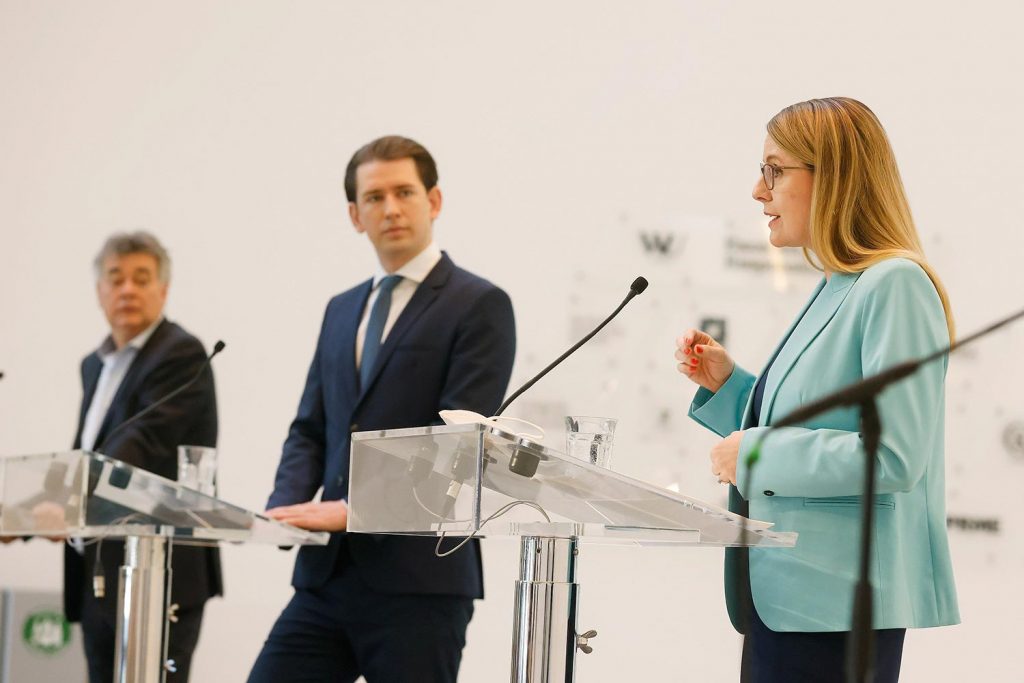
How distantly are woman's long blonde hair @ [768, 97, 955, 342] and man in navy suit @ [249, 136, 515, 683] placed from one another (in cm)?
99

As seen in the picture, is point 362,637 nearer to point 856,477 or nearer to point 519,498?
point 519,498

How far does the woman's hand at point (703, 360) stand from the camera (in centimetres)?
225

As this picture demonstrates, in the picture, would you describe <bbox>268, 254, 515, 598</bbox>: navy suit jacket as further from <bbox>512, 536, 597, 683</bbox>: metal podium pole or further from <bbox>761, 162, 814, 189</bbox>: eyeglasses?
<bbox>761, 162, 814, 189</bbox>: eyeglasses

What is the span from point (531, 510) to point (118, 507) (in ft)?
3.42

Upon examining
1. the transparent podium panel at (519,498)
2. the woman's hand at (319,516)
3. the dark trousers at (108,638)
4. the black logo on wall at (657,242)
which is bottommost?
the dark trousers at (108,638)

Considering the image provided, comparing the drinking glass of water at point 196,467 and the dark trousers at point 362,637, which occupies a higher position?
the drinking glass of water at point 196,467

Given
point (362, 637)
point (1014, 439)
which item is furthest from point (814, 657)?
point (1014, 439)

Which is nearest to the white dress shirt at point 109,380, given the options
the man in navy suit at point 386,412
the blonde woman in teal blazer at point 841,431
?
the man in navy suit at point 386,412

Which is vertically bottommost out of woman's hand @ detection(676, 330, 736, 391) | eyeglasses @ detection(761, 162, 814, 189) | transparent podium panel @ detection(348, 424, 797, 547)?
transparent podium panel @ detection(348, 424, 797, 547)

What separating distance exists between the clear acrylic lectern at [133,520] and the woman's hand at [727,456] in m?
0.89

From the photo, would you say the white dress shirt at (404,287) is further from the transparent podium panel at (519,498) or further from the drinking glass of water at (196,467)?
the transparent podium panel at (519,498)

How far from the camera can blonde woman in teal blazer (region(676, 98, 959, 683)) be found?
184 cm

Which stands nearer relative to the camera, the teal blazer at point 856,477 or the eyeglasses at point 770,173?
the teal blazer at point 856,477

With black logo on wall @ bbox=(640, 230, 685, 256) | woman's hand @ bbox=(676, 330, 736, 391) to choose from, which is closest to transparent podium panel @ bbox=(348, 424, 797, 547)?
woman's hand @ bbox=(676, 330, 736, 391)
